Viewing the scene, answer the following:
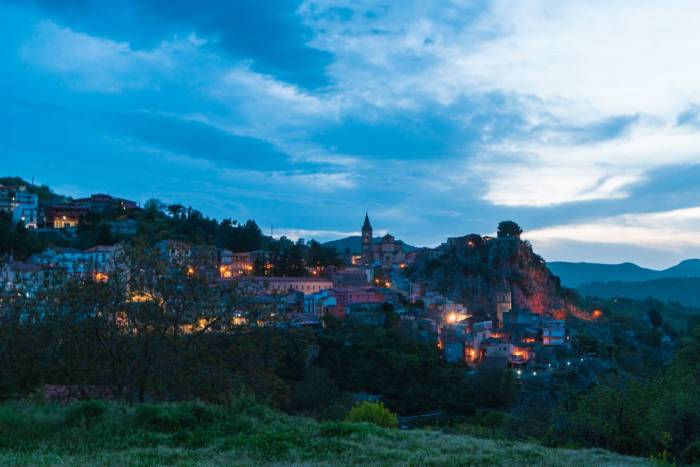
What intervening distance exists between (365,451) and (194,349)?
20.2 ft

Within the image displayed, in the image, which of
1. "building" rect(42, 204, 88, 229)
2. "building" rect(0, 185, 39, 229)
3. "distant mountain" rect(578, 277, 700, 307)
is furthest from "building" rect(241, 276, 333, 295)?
"distant mountain" rect(578, 277, 700, 307)

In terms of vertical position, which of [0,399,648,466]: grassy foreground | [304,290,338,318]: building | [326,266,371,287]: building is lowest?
[0,399,648,466]: grassy foreground

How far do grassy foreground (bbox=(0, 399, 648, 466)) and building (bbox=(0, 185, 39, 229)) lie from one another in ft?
231

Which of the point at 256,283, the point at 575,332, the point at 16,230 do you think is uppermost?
the point at 16,230

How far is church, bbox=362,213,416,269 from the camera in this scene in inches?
3796

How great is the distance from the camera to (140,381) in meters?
14.1

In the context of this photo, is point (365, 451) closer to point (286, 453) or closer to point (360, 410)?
point (286, 453)

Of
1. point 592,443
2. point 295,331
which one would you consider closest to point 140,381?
point 295,331

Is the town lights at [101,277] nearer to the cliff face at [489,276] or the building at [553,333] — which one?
the building at [553,333]

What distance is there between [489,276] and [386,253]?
80.3ft

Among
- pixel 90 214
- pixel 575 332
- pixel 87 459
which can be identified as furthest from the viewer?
pixel 90 214

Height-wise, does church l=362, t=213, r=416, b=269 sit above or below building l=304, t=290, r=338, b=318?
above

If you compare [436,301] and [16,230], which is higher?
[16,230]

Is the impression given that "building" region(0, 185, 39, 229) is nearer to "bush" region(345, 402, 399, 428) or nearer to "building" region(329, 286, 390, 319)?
"building" region(329, 286, 390, 319)
